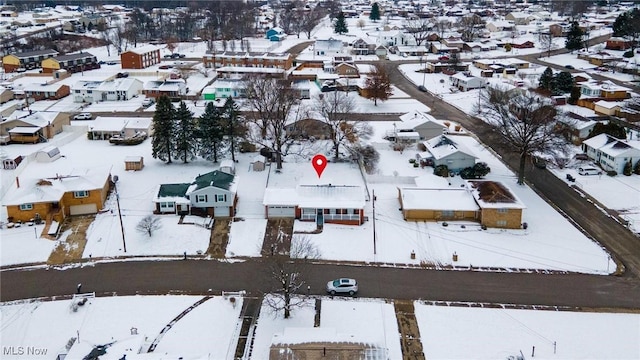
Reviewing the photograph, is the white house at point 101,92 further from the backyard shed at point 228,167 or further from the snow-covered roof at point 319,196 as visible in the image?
the snow-covered roof at point 319,196

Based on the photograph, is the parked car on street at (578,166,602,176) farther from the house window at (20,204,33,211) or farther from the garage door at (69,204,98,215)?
the house window at (20,204,33,211)

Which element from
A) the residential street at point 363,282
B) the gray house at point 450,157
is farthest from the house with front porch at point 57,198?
the gray house at point 450,157

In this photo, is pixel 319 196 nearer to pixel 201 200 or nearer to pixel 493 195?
pixel 201 200

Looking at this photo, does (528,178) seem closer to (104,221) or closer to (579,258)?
(579,258)

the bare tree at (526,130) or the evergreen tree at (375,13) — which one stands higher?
the evergreen tree at (375,13)

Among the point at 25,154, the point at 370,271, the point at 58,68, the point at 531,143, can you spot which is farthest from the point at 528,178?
the point at 58,68
